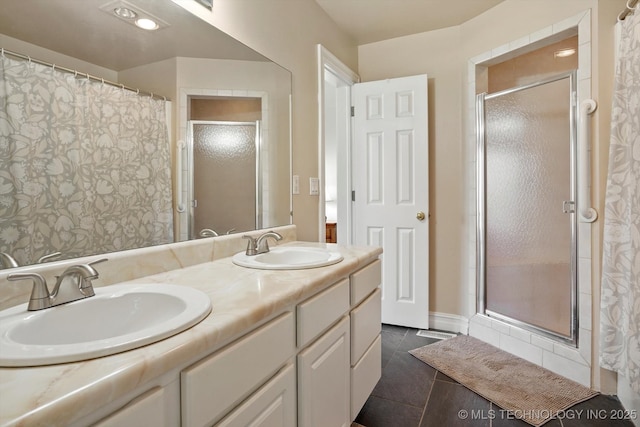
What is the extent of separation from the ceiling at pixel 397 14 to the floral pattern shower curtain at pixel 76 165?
1.70m

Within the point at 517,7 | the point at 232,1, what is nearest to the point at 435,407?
the point at 232,1

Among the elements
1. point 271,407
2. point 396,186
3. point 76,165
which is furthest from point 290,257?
point 396,186

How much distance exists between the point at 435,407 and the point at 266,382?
121 centimetres

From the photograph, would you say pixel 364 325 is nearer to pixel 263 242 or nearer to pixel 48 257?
pixel 263 242

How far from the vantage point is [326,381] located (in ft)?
3.73

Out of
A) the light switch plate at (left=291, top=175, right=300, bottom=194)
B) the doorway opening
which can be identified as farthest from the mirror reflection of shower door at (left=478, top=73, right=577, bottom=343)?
the doorway opening

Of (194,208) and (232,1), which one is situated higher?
(232,1)

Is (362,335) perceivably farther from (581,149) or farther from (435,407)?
(581,149)

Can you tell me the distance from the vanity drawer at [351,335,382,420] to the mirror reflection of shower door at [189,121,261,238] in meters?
0.81

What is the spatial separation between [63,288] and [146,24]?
36.2 inches

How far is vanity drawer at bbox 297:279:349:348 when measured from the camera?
1.00m

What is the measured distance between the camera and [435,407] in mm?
1665

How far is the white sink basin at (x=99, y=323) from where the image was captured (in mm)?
520

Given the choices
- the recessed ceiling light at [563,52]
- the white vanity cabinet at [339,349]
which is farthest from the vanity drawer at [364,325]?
the recessed ceiling light at [563,52]
